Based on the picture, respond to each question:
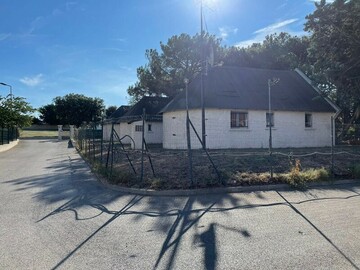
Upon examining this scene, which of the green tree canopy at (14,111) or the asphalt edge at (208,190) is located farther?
the green tree canopy at (14,111)

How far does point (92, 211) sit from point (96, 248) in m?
2.32

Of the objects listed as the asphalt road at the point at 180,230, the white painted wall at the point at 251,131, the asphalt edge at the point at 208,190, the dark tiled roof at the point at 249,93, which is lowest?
the asphalt road at the point at 180,230

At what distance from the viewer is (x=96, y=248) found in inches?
195

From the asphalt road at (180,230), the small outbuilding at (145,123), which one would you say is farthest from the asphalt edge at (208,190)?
the small outbuilding at (145,123)

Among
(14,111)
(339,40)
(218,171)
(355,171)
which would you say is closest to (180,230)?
(218,171)

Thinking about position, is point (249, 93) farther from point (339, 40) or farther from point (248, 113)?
point (339, 40)

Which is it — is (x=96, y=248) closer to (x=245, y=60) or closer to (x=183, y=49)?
(x=245, y=60)

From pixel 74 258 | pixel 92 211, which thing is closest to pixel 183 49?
pixel 92 211

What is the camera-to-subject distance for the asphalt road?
4.49 meters

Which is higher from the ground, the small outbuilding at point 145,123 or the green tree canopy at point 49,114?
the green tree canopy at point 49,114

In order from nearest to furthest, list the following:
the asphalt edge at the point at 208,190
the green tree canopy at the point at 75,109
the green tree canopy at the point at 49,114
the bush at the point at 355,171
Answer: the asphalt edge at the point at 208,190, the bush at the point at 355,171, the green tree canopy at the point at 75,109, the green tree canopy at the point at 49,114

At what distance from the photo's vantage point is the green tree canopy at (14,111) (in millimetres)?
30469

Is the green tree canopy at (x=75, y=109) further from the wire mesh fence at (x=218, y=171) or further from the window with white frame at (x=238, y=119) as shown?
the wire mesh fence at (x=218, y=171)

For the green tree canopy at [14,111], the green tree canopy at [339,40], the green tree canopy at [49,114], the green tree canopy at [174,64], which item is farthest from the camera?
the green tree canopy at [49,114]
